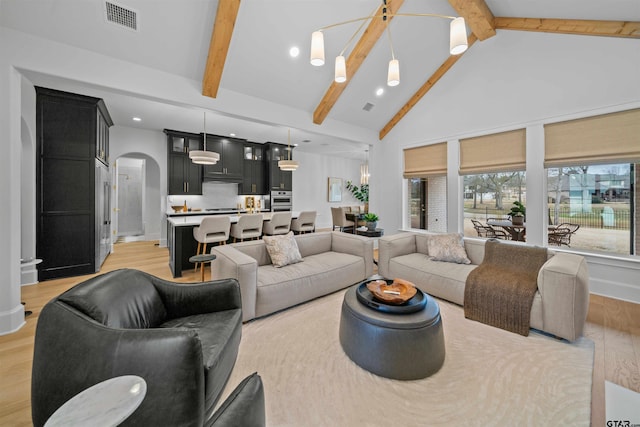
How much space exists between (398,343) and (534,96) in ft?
13.4

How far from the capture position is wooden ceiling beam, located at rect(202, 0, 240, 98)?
8.97ft

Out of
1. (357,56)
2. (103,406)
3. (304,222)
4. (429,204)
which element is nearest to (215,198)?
(304,222)

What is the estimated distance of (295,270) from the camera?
2.91 metres

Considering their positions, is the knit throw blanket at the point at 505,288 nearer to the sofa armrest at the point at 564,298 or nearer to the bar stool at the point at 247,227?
the sofa armrest at the point at 564,298

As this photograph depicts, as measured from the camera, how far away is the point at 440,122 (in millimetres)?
4766

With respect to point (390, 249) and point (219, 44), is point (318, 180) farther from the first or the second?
point (219, 44)

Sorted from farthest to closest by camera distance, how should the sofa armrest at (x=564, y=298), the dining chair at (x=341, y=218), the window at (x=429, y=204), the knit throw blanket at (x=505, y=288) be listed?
the dining chair at (x=341, y=218)
the window at (x=429, y=204)
the knit throw blanket at (x=505, y=288)
the sofa armrest at (x=564, y=298)

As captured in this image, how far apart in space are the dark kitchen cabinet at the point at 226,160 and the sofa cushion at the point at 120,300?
17.6ft

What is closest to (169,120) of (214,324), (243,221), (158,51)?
(158,51)

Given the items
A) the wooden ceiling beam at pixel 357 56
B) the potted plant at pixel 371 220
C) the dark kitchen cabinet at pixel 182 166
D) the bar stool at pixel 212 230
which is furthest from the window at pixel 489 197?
the dark kitchen cabinet at pixel 182 166

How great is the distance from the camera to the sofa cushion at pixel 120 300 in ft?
4.05

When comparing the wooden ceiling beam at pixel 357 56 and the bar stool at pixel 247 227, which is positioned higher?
the wooden ceiling beam at pixel 357 56

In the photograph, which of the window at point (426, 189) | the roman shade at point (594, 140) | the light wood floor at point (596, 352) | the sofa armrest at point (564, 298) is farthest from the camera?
the window at point (426, 189)

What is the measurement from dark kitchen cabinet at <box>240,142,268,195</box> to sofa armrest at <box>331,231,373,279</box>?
14.8 ft
